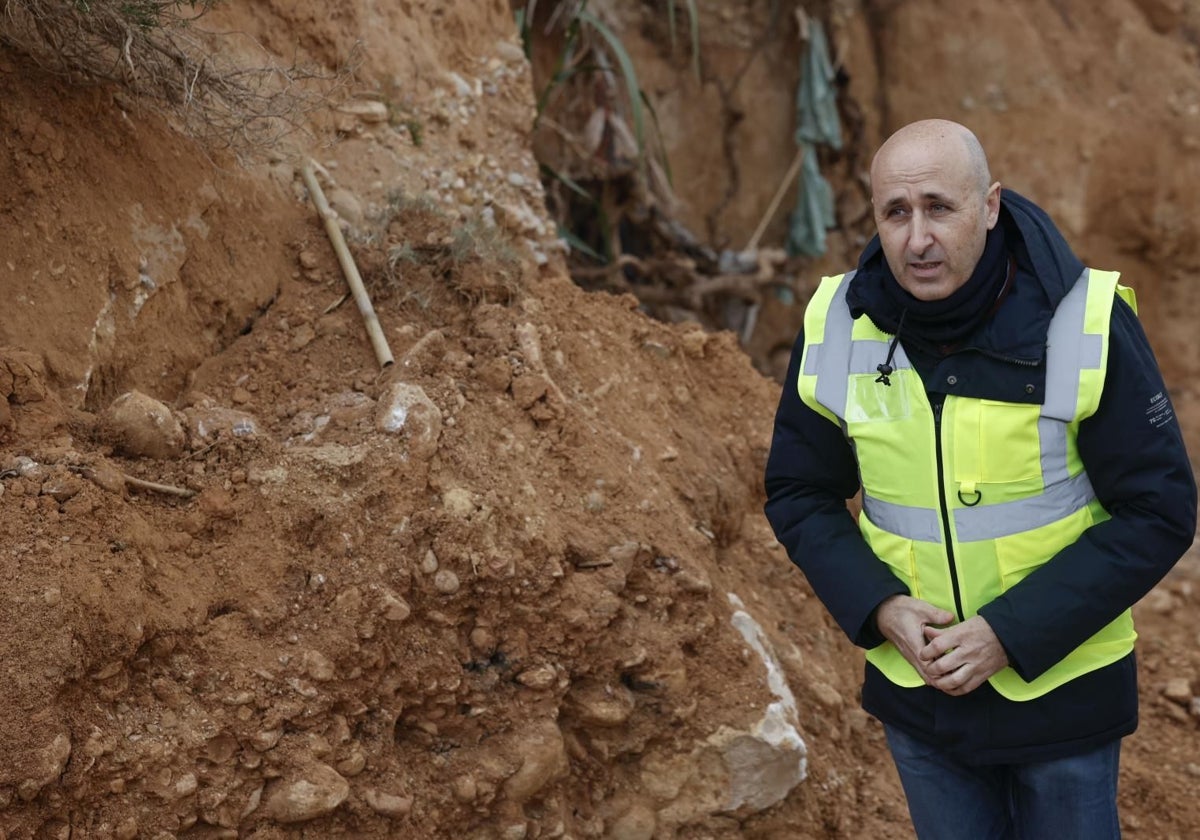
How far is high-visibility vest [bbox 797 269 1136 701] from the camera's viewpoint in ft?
6.89

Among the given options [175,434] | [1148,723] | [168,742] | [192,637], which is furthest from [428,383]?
[1148,723]

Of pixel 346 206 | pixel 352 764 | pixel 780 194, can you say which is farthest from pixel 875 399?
pixel 780 194

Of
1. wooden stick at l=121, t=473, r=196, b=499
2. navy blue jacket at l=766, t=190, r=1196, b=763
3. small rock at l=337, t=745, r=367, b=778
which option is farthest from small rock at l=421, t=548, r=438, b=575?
navy blue jacket at l=766, t=190, r=1196, b=763

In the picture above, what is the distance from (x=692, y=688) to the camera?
3.20m

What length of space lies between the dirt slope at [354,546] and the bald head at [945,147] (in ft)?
4.41

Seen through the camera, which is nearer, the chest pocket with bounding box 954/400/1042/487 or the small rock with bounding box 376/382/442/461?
the chest pocket with bounding box 954/400/1042/487

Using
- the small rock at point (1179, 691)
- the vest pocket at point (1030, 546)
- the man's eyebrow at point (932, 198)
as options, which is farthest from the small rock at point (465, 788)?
the small rock at point (1179, 691)

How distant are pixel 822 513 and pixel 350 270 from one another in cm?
167

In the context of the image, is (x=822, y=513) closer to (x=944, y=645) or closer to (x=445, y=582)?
(x=944, y=645)

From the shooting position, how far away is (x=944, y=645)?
2.14 m

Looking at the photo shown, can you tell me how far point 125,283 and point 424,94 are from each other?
1.56m

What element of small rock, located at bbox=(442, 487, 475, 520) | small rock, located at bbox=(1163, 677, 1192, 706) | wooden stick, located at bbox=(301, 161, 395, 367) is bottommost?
small rock, located at bbox=(1163, 677, 1192, 706)

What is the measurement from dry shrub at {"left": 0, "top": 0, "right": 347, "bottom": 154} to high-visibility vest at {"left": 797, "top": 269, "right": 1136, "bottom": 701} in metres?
1.86

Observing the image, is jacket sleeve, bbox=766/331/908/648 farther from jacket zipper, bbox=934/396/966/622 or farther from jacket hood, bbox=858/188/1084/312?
jacket hood, bbox=858/188/1084/312
